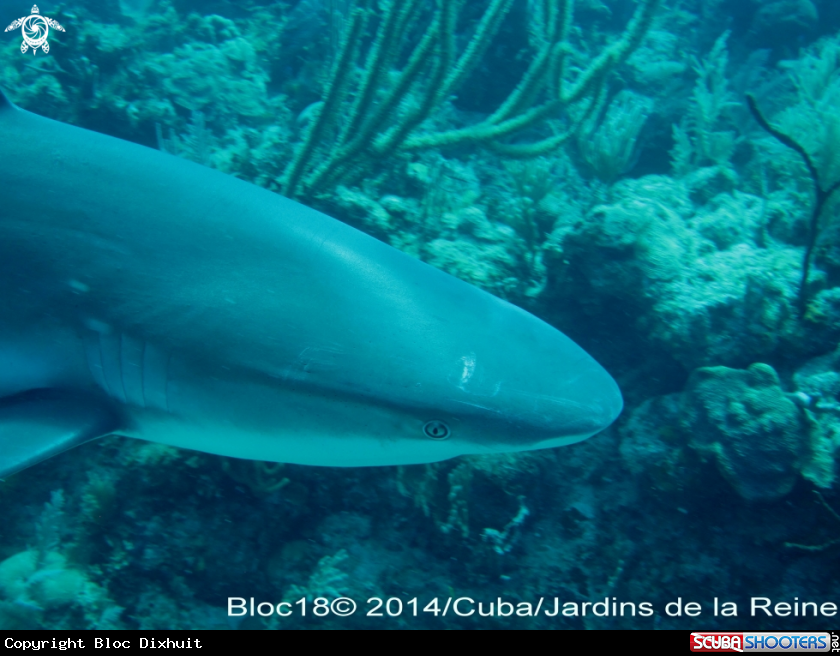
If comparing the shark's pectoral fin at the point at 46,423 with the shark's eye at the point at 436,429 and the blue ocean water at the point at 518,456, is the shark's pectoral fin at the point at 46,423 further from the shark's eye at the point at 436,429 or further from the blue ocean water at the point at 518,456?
the shark's eye at the point at 436,429

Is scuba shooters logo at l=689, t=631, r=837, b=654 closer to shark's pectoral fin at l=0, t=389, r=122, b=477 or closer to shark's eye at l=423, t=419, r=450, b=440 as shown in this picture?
shark's eye at l=423, t=419, r=450, b=440

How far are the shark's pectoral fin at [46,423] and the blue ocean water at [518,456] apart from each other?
0.09ft

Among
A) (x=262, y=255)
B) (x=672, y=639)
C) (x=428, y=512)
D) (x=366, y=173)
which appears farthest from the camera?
(x=366, y=173)

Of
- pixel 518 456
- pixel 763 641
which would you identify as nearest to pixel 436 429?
pixel 518 456

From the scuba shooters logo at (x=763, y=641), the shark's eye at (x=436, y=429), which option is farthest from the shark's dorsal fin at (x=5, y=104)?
the scuba shooters logo at (x=763, y=641)

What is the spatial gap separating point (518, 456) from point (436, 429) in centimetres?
135

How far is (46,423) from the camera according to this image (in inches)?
58.2

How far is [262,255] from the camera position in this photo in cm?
161

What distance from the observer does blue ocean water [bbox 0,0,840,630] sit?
2.42m

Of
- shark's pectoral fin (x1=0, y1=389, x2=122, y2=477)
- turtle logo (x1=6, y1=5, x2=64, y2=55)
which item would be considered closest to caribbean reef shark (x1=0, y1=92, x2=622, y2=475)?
shark's pectoral fin (x1=0, y1=389, x2=122, y2=477)

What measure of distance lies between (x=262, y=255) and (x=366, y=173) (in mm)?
2085

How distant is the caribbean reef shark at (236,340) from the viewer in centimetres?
146

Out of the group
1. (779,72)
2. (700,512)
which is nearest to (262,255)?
(700,512)

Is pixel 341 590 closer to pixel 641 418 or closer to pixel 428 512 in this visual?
pixel 428 512
